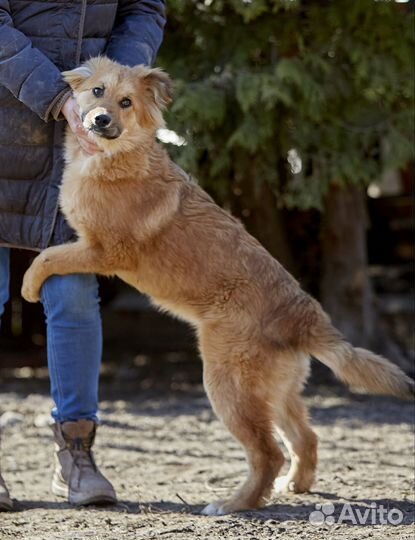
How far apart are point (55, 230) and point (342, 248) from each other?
3.92 m

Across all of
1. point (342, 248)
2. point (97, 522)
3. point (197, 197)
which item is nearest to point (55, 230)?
point (197, 197)

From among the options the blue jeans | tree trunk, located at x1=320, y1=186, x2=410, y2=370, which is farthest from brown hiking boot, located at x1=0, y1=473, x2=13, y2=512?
tree trunk, located at x1=320, y1=186, x2=410, y2=370

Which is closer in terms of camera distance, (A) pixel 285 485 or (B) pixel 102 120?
(B) pixel 102 120

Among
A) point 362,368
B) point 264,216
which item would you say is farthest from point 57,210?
point 264,216

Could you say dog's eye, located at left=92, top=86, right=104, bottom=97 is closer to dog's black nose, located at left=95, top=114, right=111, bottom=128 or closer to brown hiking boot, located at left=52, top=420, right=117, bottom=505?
dog's black nose, located at left=95, top=114, right=111, bottom=128

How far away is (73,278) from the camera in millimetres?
3977

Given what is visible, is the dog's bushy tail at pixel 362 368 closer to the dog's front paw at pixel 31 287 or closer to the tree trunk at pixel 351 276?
the dog's front paw at pixel 31 287

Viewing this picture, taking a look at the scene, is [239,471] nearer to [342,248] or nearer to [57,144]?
[57,144]

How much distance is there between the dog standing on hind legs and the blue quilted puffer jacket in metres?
0.09

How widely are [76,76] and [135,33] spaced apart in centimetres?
49

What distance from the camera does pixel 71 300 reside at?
13.0 feet

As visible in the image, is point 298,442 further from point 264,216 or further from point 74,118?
point 264,216

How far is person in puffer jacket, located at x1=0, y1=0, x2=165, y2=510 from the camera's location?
12.9 ft

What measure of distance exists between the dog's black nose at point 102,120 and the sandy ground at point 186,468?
1.59 metres
